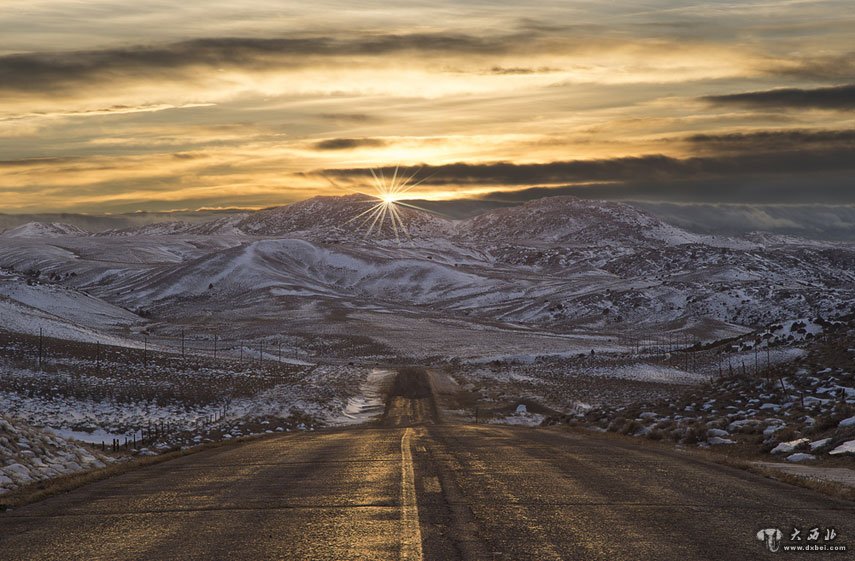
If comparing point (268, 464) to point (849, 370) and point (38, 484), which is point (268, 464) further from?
point (849, 370)

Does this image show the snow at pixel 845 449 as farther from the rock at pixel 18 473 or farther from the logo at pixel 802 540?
the rock at pixel 18 473

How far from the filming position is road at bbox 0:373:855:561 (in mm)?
9430

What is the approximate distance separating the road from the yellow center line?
0.10 ft

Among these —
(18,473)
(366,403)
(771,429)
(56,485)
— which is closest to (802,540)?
(56,485)

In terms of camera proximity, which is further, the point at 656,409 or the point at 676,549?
the point at 656,409

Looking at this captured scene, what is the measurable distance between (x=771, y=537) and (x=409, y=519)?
14.0 ft

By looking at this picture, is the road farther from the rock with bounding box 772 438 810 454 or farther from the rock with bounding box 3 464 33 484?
the rock with bounding box 772 438 810 454

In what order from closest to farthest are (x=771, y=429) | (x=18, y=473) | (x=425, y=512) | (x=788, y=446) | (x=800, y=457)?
(x=425, y=512), (x=18, y=473), (x=800, y=457), (x=788, y=446), (x=771, y=429)

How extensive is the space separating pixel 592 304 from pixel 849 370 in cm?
15083

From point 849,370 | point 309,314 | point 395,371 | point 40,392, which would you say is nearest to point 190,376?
point 40,392

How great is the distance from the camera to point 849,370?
34.1 metres

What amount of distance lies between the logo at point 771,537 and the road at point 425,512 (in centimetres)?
13

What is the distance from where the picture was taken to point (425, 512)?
1128 centimetres

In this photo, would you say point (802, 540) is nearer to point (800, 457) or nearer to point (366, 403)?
point (800, 457)
